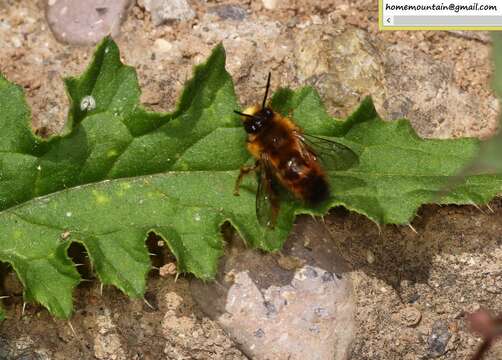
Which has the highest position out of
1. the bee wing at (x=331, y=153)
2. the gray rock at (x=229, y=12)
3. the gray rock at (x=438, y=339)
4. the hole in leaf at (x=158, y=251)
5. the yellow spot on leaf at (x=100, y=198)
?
the gray rock at (x=229, y=12)

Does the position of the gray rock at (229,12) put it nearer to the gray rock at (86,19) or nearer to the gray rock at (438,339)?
the gray rock at (86,19)

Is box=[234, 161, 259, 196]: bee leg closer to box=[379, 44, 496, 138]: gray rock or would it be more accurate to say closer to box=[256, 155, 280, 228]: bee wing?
box=[256, 155, 280, 228]: bee wing

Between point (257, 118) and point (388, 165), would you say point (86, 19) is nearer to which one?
point (257, 118)

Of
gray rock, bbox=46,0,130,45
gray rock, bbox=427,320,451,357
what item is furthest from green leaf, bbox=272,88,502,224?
gray rock, bbox=46,0,130,45

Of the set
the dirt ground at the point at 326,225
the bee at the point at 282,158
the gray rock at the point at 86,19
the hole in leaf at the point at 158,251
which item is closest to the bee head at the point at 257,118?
the bee at the point at 282,158

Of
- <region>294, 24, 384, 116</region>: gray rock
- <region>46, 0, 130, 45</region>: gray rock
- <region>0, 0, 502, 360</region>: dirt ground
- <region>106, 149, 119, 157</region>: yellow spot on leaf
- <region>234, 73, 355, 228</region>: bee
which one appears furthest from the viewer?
<region>46, 0, 130, 45</region>: gray rock

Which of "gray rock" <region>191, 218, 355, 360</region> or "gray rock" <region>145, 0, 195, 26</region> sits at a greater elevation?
"gray rock" <region>145, 0, 195, 26</region>

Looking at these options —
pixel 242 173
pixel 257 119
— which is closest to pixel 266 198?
pixel 242 173
